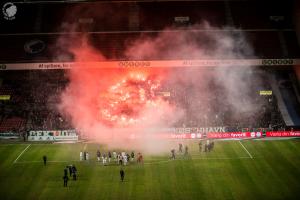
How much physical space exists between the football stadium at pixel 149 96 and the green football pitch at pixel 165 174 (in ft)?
0.49

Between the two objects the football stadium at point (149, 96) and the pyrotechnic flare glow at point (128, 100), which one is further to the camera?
the pyrotechnic flare glow at point (128, 100)

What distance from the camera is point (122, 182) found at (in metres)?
30.2

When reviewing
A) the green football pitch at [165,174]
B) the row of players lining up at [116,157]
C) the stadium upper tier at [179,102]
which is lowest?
the green football pitch at [165,174]

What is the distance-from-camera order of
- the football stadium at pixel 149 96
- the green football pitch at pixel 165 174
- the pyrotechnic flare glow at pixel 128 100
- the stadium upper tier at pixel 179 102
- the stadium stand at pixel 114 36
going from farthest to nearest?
the stadium stand at pixel 114 36, the stadium upper tier at pixel 179 102, the pyrotechnic flare glow at pixel 128 100, the football stadium at pixel 149 96, the green football pitch at pixel 165 174

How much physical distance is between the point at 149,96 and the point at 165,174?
1243 centimetres

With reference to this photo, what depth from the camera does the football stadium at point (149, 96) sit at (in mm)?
31672

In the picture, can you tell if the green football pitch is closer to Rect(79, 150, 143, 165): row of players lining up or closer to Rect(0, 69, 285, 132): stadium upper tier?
Rect(79, 150, 143, 165): row of players lining up

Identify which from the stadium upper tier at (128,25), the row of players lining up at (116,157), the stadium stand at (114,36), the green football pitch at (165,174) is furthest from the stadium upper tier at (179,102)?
the row of players lining up at (116,157)

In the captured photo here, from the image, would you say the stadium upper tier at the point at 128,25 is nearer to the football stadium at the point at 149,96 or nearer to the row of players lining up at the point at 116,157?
the football stadium at the point at 149,96

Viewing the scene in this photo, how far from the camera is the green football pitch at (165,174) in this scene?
28484 mm

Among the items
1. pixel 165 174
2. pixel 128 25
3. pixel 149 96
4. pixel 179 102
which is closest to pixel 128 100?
pixel 149 96

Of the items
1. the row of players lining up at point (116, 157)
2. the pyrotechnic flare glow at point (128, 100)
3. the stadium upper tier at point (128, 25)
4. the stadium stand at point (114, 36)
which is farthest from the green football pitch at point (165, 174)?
the stadium upper tier at point (128, 25)

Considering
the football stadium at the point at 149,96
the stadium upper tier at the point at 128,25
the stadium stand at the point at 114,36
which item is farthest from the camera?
the stadium upper tier at the point at 128,25

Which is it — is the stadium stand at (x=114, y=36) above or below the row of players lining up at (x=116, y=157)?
above
